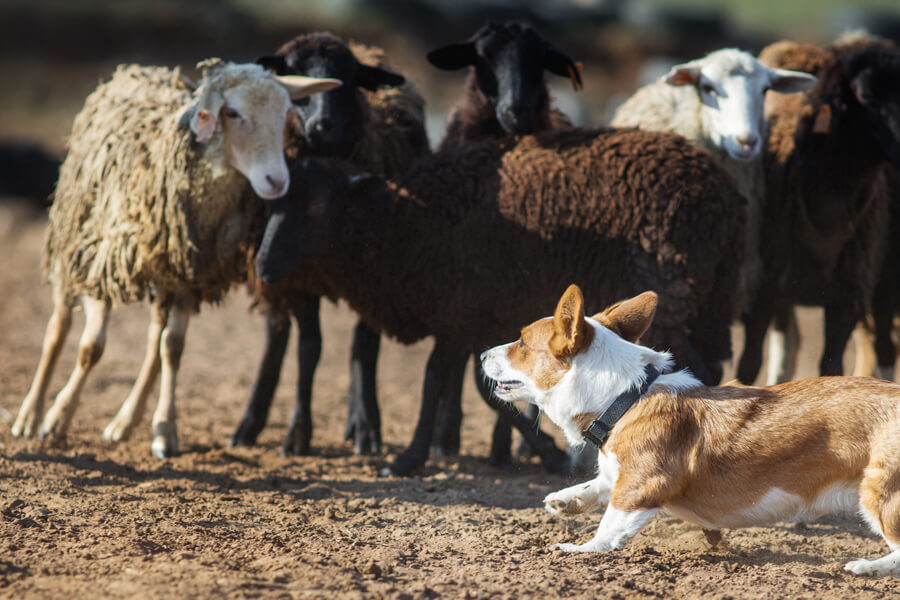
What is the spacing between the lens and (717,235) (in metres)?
6.25

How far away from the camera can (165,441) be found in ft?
23.0

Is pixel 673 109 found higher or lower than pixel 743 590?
higher

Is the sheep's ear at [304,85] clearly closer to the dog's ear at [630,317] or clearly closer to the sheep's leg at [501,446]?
the sheep's leg at [501,446]

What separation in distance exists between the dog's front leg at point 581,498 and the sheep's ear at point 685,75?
3.55 metres

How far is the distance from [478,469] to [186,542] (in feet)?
9.04

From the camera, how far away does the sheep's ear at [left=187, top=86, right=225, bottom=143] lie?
647cm

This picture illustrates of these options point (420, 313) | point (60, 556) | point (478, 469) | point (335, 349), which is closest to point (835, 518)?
Result: point (478, 469)

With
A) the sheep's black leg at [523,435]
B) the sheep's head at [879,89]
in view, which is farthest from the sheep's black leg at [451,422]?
the sheep's head at [879,89]

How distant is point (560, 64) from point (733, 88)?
4.11 ft

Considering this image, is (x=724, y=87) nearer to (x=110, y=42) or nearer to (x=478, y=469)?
(x=478, y=469)

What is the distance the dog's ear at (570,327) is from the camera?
4.57 m

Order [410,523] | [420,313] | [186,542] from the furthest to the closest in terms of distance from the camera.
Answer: [420,313] < [410,523] < [186,542]

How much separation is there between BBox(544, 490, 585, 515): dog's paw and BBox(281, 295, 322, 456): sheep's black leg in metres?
2.82

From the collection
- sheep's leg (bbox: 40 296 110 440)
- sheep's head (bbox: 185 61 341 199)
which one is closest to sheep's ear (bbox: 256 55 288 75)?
sheep's head (bbox: 185 61 341 199)
